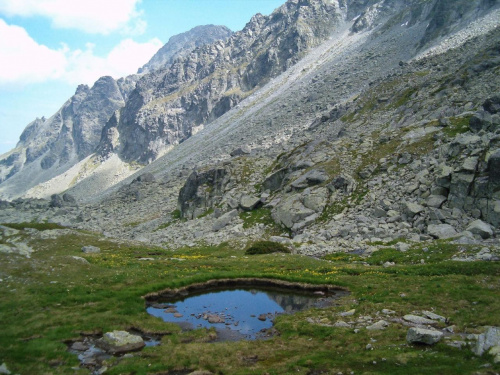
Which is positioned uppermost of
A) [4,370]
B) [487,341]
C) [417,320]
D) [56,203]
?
[56,203]

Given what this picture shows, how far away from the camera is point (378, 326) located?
1714cm

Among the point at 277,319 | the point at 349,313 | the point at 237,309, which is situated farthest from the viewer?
the point at 237,309

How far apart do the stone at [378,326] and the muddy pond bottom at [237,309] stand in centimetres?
515

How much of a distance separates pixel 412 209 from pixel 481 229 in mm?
7758

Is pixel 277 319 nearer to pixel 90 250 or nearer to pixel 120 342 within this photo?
pixel 120 342

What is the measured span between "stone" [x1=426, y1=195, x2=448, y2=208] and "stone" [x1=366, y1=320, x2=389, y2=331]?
2567cm

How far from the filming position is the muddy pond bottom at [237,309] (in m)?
20.1

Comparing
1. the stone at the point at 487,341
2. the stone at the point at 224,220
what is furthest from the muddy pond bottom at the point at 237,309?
the stone at the point at 224,220

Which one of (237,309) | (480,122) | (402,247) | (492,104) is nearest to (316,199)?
(402,247)

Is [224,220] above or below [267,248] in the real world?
above

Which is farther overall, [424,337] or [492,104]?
[492,104]

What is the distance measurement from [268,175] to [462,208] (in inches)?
1472

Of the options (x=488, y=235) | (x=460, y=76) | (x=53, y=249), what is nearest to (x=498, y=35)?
(x=460, y=76)

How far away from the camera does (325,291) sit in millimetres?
26141
